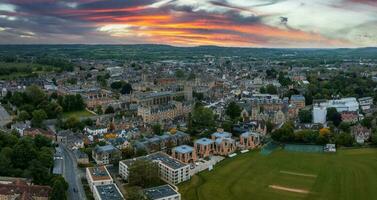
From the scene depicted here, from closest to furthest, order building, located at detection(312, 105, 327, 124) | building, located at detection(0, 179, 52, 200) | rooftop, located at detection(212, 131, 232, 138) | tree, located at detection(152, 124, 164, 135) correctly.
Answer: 1. building, located at detection(0, 179, 52, 200)
2. rooftop, located at detection(212, 131, 232, 138)
3. tree, located at detection(152, 124, 164, 135)
4. building, located at detection(312, 105, 327, 124)

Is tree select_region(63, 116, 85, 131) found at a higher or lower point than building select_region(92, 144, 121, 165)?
higher

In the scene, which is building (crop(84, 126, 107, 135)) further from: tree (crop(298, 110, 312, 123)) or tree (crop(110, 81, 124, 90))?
tree (crop(110, 81, 124, 90))

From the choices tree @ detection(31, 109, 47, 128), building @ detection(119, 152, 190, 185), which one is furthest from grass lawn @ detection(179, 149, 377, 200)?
tree @ detection(31, 109, 47, 128)

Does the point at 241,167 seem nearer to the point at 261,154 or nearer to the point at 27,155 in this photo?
the point at 261,154

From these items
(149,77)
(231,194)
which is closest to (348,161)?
(231,194)

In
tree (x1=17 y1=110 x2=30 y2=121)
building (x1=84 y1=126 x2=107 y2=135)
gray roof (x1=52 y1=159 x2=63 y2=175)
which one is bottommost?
gray roof (x1=52 y1=159 x2=63 y2=175)

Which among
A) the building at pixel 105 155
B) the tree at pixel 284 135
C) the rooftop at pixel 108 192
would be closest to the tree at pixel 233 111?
the tree at pixel 284 135
